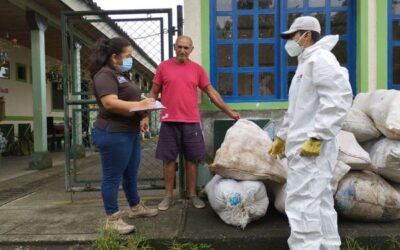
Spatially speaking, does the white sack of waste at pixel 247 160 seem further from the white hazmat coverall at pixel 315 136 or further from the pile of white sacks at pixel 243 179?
the white hazmat coverall at pixel 315 136

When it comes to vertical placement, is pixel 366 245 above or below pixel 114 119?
below

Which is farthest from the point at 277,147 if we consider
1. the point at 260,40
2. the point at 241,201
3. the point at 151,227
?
the point at 260,40

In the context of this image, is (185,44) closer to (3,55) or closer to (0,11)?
(0,11)

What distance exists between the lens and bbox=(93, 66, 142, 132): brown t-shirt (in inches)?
125

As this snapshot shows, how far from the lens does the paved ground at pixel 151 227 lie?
3.24 m

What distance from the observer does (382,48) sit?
4438 mm

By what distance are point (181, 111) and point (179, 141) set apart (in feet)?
0.99

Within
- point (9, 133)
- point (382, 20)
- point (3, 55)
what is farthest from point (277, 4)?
point (9, 133)

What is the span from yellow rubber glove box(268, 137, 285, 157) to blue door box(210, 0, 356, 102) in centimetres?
130

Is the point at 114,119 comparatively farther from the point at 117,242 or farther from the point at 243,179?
the point at 243,179

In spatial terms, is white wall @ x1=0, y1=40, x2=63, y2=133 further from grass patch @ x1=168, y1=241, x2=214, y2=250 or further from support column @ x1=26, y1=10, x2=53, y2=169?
grass patch @ x1=168, y1=241, x2=214, y2=250

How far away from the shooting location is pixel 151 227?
353 centimetres

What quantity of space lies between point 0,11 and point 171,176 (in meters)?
5.82

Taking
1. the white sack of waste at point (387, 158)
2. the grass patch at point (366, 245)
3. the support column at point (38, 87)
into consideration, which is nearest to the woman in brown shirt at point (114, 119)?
the grass patch at point (366, 245)
